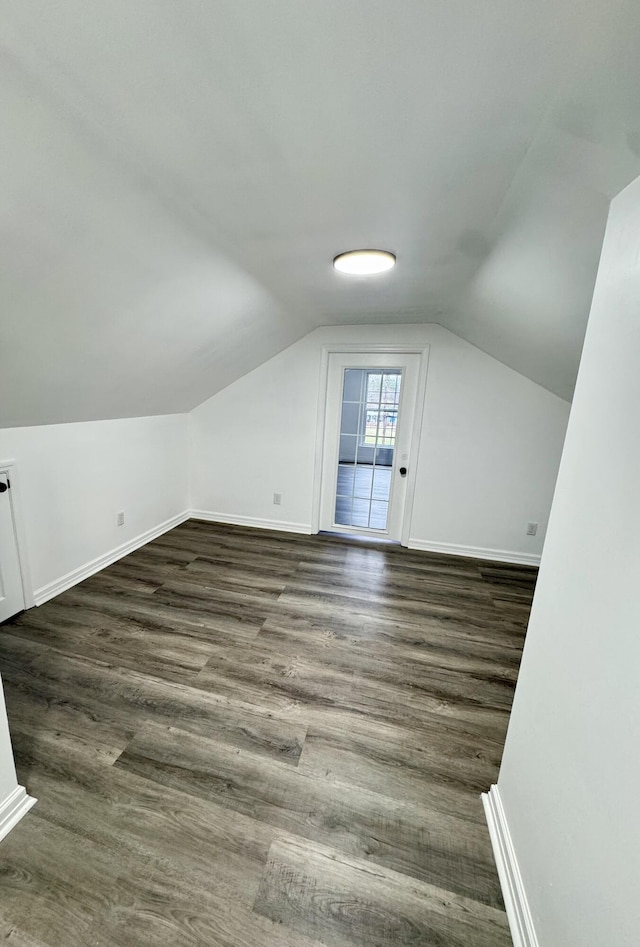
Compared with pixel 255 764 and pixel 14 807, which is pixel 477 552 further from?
pixel 14 807

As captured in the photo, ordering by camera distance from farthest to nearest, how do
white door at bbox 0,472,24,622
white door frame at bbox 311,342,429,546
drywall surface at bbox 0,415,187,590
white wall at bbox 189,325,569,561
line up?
white door frame at bbox 311,342,429,546, white wall at bbox 189,325,569,561, drywall surface at bbox 0,415,187,590, white door at bbox 0,472,24,622

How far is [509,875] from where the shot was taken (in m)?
Answer: 1.07

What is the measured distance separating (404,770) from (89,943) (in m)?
1.07

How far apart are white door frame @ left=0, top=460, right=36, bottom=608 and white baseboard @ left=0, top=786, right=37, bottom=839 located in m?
1.39

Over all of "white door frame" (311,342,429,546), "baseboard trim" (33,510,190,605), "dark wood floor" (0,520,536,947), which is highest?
"white door frame" (311,342,429,546)

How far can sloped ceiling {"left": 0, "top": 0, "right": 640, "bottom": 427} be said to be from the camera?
69 cm

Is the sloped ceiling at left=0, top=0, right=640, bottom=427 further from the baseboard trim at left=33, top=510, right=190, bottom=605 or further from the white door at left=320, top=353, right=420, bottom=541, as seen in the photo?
the white door at left=320, top=353, right=420, bottom=541

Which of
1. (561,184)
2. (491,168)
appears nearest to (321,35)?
(491,168)

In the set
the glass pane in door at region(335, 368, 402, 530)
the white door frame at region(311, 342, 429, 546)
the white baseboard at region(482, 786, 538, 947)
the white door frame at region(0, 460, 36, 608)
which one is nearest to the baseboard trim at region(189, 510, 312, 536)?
the white door frame at region(311, 342, 429, 546)

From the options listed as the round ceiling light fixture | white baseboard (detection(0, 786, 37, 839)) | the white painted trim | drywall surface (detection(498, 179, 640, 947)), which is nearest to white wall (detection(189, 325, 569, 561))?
the white painted trim

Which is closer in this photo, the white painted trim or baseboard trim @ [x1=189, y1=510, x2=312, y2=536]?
the white painted trim

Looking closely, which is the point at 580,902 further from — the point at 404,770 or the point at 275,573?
the point at 275,573

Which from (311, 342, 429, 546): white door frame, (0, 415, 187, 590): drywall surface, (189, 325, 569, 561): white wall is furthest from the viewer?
(311, 342, 429, 546): white door frame

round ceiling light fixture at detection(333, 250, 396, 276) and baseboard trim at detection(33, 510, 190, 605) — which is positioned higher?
round ceiling light fixture at detection(333, 250, 396, 276)
